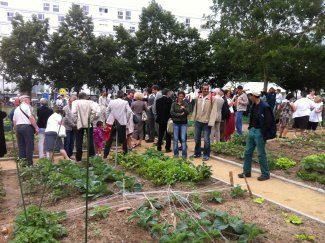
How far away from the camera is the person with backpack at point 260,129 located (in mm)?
7195

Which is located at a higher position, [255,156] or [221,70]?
[221,70]

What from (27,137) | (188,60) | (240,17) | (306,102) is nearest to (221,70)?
(188,60)

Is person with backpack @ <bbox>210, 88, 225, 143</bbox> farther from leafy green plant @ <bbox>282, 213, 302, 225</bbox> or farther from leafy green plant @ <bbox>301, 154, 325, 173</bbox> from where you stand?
leafy green plant @ <bbox>282, 213, 302, 225</bbox>

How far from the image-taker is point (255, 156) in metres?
9.32

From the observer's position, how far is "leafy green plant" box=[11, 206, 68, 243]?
164 inches

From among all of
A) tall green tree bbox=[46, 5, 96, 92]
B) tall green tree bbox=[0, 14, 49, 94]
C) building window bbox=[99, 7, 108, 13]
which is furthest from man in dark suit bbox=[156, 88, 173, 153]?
building window bbox=[99, 7, 108, 13]

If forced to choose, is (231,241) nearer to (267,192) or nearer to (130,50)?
(267,192)

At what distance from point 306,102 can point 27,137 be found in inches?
380

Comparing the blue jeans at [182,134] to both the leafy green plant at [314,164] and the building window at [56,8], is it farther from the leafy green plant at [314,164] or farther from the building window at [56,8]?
the building window at [56,8]

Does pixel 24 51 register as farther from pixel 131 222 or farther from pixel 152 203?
pixel 131 222

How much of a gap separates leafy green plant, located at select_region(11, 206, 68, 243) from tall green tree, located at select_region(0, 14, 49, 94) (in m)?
25.3

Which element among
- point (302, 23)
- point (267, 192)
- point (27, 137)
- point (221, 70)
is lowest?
point (267, 192)

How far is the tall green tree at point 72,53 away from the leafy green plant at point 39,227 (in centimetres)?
2484

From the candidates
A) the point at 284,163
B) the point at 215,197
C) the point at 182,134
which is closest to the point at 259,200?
the point at 215,197
